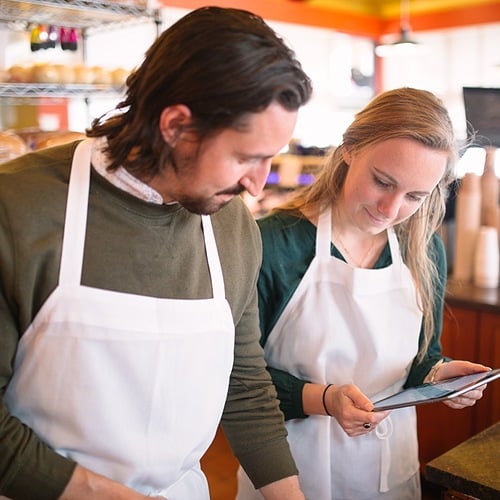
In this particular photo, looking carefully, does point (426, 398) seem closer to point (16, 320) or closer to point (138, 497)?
point (138, 497)

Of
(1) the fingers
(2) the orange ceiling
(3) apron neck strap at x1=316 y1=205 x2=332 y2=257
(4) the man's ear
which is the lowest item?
(1) the fingers

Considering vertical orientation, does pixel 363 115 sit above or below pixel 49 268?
above

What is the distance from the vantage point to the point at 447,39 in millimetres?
8742

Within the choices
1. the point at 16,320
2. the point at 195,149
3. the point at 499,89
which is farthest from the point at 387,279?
the point at 499,89

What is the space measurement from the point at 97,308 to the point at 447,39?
8.65 meters

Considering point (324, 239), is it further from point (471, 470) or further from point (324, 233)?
point (471, 470)

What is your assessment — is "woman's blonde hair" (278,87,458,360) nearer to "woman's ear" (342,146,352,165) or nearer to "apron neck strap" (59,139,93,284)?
"woman's ear" (342,146,352,165)

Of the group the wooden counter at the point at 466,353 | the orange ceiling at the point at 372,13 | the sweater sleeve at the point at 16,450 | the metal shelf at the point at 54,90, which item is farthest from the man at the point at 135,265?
the orange ceiling at the point at 372,13

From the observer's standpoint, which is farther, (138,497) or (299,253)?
(299,253)

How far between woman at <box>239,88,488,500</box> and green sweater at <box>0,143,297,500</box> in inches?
13.0

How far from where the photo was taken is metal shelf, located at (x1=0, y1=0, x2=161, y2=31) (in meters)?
2.48

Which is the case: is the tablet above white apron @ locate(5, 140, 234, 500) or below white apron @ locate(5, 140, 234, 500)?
below

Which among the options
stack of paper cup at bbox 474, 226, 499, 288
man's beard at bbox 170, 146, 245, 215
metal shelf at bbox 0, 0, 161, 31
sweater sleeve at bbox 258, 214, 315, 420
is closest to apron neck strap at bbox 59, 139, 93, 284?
man's beard at bbox 170, 146, 245, 215

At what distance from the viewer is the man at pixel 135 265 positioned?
0.90 metres
